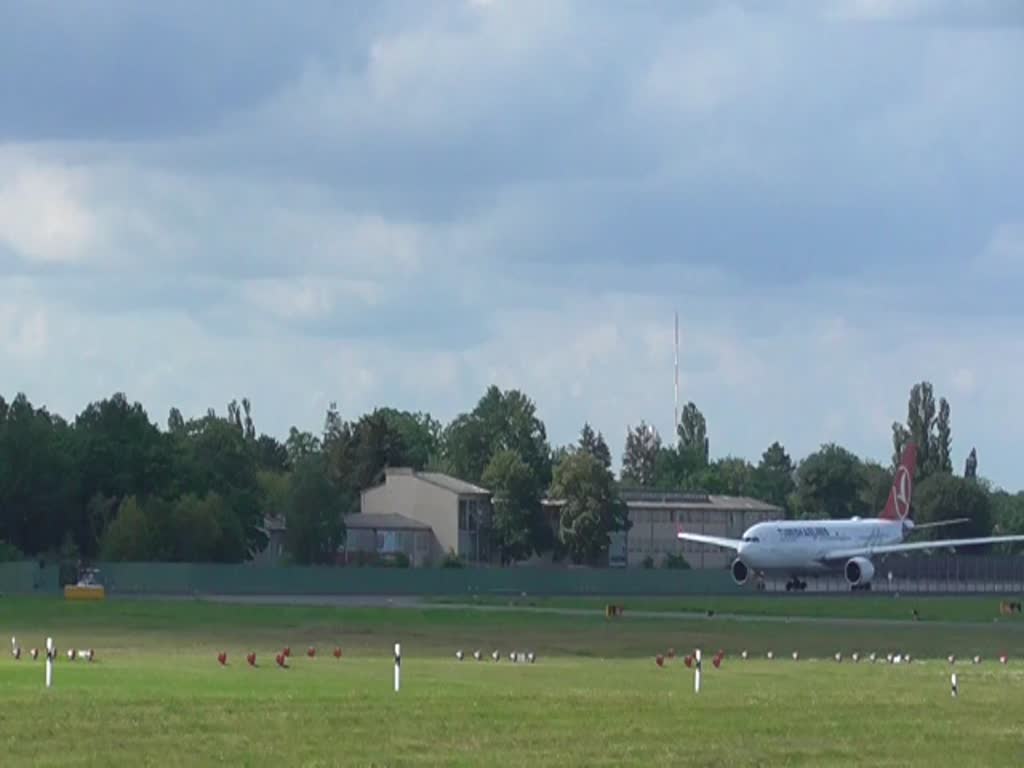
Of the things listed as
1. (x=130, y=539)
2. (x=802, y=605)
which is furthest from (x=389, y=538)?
(x=802, y=605)

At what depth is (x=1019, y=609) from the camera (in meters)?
100

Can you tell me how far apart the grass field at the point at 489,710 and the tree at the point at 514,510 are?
121 m

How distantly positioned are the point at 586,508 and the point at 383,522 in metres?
16.7

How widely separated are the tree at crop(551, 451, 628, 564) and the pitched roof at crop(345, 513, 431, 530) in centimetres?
1196

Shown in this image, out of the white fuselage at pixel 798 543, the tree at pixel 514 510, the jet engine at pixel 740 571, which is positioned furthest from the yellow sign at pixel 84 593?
the tree at pixel 514 510

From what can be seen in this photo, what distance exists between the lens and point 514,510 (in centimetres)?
18100

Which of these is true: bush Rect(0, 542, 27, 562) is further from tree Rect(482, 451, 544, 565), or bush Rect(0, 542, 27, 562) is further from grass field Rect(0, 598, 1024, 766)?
grass field Rect(0, 598, 1024, 766)

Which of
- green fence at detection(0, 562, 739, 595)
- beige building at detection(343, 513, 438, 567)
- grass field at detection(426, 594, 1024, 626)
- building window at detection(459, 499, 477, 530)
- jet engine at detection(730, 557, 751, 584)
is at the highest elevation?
building window at detection(459, 499, 477, 530)

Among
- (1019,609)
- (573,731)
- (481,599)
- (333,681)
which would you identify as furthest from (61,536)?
(573,731)

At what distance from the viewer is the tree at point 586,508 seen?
177 meters

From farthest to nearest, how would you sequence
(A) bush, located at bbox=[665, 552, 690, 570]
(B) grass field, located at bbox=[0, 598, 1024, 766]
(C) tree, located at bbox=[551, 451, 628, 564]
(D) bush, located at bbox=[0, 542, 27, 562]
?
(C) tree, located at bbox=[551, 451, 628, 564] < (A) bush, located at bbox=[665, 552, 690, 570] < (D) bush, located at bbox=[0, 542, 27, 562] < (B) grass field, located at bbox=[0, 598, 1024, 766]


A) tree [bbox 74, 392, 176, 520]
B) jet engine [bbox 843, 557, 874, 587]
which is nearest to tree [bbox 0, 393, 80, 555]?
tree [bbox 74, 392, 176, 520]

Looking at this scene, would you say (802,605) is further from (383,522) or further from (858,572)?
(383,522)

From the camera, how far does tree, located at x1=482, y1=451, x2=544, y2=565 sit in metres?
180
